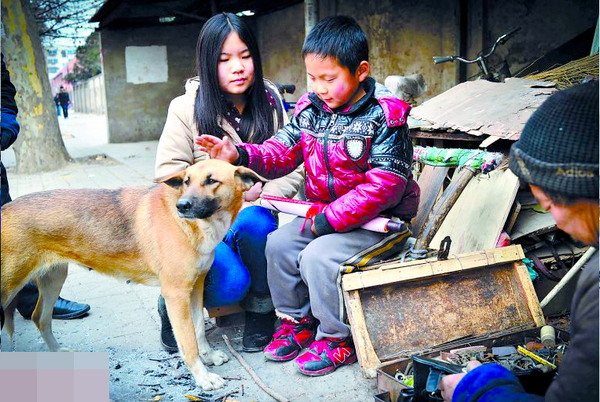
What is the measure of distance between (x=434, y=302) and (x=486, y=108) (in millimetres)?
1958

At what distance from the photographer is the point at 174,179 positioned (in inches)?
126

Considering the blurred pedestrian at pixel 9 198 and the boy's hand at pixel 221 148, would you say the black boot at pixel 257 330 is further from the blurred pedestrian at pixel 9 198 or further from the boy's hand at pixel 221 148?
the blurred pedestrian at pixel 9 198

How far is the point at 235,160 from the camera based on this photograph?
3.34 meters

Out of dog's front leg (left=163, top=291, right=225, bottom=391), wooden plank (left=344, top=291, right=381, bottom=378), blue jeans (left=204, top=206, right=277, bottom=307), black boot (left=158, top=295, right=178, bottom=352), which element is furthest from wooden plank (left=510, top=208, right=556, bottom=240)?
black boot (left=158, top=295, right=178, bottom=352)

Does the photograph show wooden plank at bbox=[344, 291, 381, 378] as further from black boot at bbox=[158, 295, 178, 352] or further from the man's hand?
black boot at bbox=[158, 295, 178, 352]

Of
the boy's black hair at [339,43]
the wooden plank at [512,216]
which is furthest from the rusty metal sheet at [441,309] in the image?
the boy's black hair at [339,43]

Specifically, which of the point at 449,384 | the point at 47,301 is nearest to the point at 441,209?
the point at 449,384

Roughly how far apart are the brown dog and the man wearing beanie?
1710 mm

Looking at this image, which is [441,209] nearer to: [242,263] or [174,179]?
[242,263]

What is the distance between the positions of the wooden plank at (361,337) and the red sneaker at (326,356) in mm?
260

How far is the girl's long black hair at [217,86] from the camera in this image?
3537 mm

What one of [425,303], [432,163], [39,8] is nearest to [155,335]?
[425,303]

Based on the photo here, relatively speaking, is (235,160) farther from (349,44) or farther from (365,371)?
(365,371)

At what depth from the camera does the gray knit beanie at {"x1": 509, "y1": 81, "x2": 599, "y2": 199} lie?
1.62m
